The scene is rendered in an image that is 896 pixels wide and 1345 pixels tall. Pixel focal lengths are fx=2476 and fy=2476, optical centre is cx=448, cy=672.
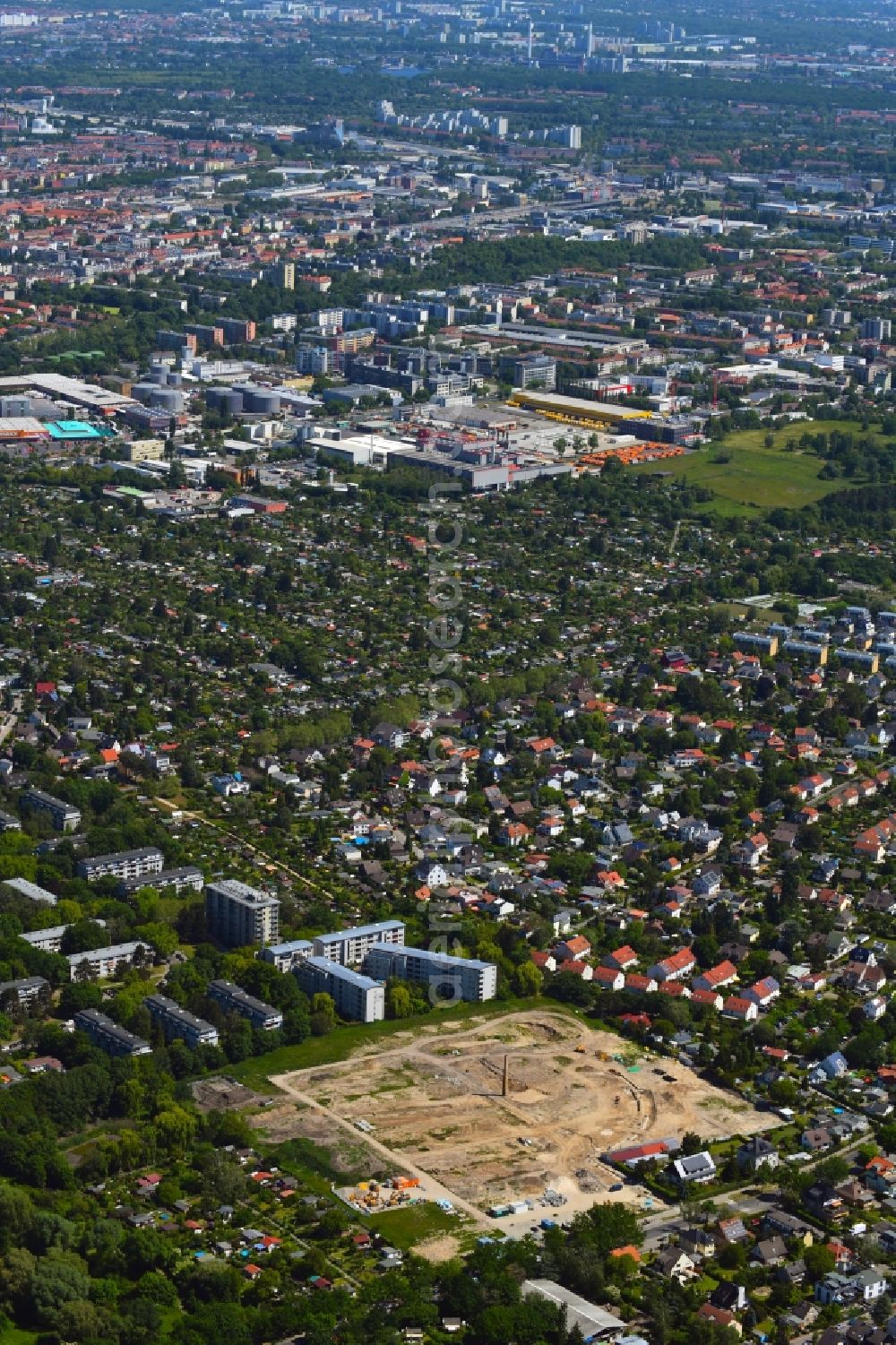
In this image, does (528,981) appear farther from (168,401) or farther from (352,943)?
(168,401)

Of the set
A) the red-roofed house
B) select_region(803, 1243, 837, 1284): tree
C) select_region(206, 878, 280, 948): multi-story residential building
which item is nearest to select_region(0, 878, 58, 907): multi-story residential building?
select_region(206, 878, 280, 948): multi-story residential building

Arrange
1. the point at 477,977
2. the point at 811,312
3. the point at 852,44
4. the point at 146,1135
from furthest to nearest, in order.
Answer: the point at 852,44
the point at 811,312
the point at 477,977
the point at 146,1135

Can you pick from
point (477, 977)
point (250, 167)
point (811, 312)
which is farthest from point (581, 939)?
point (250, 167)

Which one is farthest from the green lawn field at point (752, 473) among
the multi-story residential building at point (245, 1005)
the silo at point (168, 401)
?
the multi-story residential building at point (245, 1005)

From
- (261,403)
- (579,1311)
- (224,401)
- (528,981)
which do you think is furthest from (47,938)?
(261,403)

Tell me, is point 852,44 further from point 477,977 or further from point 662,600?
point 477,977

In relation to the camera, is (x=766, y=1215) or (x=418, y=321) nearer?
(x=766, y=1215)

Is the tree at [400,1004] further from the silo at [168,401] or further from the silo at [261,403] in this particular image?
the silo at [261,403]
